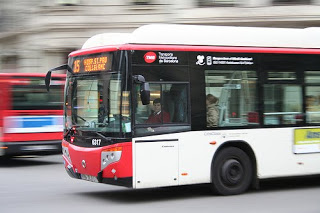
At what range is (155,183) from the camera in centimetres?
930

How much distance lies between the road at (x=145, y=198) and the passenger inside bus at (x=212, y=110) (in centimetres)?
121

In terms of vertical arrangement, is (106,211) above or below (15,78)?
below

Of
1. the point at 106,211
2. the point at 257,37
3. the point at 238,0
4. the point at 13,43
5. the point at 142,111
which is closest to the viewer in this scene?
the point at 106,211

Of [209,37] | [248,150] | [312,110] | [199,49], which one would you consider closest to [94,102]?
[199,49]

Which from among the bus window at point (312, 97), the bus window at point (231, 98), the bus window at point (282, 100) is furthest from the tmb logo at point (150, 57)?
the bus window at point (312, 97)

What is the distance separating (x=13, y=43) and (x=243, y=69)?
847 inches

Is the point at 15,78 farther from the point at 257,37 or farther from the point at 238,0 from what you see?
the point at 238,0

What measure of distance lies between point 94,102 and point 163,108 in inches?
43.0

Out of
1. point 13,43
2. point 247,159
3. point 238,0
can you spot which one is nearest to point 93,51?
point 247,159

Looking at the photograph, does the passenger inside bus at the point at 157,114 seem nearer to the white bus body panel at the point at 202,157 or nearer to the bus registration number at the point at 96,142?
the white bus body panel at the point at 202,157

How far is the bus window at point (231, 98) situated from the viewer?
32.5 ft

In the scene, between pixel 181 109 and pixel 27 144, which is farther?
pixel 27 144

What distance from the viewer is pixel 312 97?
10.8m

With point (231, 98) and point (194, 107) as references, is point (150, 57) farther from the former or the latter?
point (231, 98)
